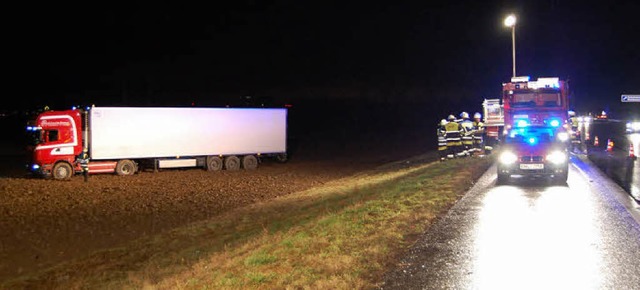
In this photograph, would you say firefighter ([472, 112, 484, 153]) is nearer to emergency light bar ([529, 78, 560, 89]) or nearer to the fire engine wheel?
emergency light bar ([529, 78, 560, 89])

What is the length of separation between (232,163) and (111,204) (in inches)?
457

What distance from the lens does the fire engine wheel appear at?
24969 mm

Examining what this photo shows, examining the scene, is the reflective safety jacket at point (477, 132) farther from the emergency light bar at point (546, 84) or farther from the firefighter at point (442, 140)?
the emergency light bar at point (546, 84)

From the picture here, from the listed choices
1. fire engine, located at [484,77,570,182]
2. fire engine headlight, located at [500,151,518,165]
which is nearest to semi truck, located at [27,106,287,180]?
fire engine, located at [484,77,570,182]

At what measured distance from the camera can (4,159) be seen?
120 feet

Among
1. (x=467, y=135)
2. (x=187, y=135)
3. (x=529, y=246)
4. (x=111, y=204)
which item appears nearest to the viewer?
(x=529, y=246)

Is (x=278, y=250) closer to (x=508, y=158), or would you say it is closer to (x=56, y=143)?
(x=508, y=158)

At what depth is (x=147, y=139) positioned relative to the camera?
26.9 meters

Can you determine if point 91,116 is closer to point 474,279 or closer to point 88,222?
point 88,222

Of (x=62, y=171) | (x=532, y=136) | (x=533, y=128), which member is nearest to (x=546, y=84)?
(x=533, y=128)

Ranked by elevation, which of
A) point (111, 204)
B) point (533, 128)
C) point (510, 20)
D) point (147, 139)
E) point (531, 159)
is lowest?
point (111, 204)

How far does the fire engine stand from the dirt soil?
25.0 ft

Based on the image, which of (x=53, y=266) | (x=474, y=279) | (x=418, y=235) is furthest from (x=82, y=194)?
(x=474, y=279)

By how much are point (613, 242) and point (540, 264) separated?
71.1 inches
